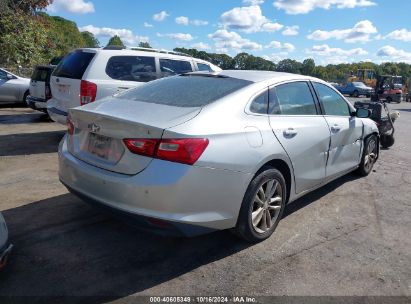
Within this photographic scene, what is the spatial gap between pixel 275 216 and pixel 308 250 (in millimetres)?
448

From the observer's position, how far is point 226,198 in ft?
10.8

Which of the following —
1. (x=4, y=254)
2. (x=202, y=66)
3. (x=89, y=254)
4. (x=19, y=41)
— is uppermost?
(x=19, y=41)

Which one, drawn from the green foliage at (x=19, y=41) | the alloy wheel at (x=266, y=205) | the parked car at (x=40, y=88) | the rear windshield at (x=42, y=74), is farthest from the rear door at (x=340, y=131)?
the green foliage at (x=19, y=41)

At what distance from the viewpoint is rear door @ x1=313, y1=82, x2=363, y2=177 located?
4.85 m

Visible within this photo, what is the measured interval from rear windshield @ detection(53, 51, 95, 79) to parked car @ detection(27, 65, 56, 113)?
1.79 meters

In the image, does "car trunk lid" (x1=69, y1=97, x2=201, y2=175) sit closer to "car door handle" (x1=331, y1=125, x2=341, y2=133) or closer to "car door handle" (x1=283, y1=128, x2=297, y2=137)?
"car door handle" (x1=283, y1=128, x2=297, y2=137)

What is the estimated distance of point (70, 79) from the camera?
7.15 meters

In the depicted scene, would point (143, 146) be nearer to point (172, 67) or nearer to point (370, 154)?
point (370, 154)

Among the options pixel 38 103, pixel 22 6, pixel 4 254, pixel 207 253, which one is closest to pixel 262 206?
pixel 207 253

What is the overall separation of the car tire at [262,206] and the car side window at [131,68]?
174 inches

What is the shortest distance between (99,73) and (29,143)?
208 cm

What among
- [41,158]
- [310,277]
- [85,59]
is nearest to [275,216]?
[310,277]

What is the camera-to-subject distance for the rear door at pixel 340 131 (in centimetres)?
485

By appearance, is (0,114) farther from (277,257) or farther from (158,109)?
(277,257)
